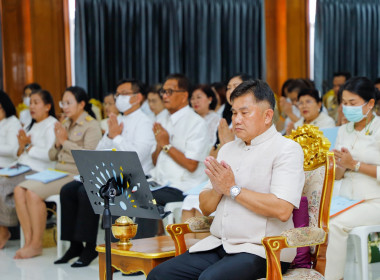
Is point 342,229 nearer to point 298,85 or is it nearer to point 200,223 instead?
point 200,223

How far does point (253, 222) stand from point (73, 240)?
2543 millimetres

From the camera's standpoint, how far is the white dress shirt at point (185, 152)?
183 inches

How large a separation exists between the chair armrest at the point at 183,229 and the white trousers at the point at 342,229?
845 mm

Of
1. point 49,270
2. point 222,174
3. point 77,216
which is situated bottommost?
point 49,270

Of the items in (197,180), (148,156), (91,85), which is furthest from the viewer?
(91,85)

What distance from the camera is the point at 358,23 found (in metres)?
10.4

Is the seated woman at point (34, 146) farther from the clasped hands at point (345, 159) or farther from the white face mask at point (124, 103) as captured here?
the clasped hands at point (345, 159)

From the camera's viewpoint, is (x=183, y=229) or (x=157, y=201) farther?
(x=157, y=201)

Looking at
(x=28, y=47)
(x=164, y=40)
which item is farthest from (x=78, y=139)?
(x=164, y=40)

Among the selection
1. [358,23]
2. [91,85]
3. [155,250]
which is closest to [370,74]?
[358,23]

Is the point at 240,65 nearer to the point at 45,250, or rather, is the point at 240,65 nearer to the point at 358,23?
the point at 358,23

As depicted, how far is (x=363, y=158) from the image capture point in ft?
12.3

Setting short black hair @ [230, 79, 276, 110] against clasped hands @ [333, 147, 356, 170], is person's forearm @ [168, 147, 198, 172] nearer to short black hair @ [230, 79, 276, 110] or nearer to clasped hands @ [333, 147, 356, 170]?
clasped hands @ [333, 147, 356, 170]

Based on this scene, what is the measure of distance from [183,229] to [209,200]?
10.1 inches
